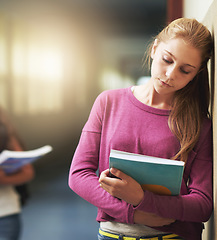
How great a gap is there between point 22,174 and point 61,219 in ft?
1.44

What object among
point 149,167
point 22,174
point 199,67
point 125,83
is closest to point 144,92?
point 199,67

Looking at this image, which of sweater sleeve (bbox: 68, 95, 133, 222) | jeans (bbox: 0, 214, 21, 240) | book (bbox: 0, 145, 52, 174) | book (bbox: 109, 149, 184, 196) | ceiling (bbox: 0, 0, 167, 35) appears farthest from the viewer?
ceiling (bbox: 0, 0, 167, 35)

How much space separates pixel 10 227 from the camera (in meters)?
2.39

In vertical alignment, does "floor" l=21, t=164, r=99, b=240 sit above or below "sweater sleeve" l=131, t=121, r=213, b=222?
below

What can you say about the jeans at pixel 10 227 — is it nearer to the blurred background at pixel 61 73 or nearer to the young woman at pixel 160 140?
the blurred background at pixel 61 73

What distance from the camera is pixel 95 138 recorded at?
111 cm

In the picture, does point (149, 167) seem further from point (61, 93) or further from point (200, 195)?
point (61, 93)

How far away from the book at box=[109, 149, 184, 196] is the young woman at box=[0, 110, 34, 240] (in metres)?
1.41

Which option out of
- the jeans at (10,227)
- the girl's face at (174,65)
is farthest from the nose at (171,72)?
the jeans at (10,227)

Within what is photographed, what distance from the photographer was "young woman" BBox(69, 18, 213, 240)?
1005mm

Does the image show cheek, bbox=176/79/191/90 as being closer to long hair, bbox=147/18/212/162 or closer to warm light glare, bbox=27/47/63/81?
long hair, bbox=147/18/212/162

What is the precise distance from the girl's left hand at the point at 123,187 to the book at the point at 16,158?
1.22m

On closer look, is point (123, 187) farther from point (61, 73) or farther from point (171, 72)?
point (61, 73)

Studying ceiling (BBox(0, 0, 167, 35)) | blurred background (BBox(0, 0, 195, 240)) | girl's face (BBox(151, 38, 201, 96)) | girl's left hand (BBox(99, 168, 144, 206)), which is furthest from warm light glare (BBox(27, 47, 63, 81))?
girl's left hand (BBox(99, 168, 144, 206))
